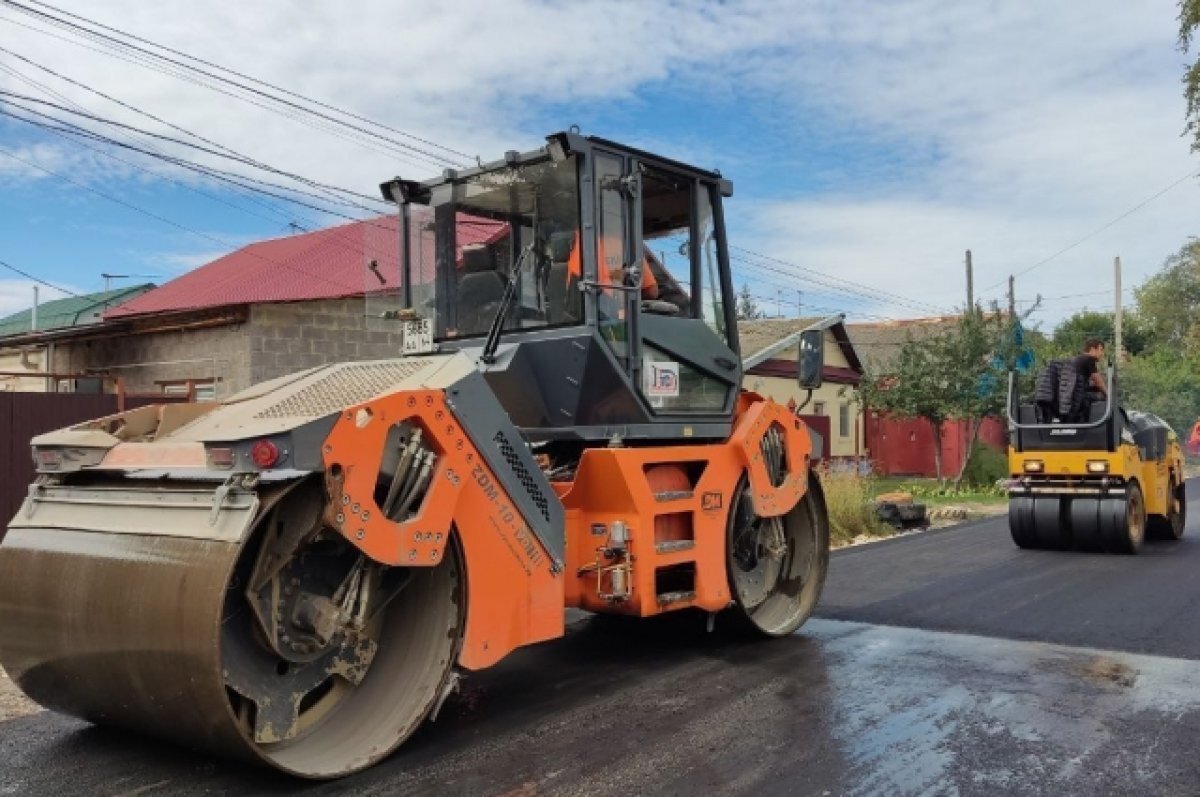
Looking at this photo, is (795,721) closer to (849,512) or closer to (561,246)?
(561,246)

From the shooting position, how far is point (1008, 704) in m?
5.18

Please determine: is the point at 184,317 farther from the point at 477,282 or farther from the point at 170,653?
the point at 170,653

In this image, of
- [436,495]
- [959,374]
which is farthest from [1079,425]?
[959,374]

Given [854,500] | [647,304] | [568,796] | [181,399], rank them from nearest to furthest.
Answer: [568,796], [647,304], [181,399], [854,500]

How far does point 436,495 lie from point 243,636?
36.0 inches

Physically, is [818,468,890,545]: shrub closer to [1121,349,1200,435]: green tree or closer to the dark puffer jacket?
the dark puffer jacket

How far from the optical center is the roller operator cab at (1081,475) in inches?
433

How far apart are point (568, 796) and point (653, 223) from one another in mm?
3512

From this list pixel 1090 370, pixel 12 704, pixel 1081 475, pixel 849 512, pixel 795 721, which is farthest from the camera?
pixel 849 512

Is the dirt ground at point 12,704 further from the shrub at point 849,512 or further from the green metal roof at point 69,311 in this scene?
the green metal roof at point 69,311

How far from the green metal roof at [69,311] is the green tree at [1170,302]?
4573 cm

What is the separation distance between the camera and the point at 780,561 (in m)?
6.93

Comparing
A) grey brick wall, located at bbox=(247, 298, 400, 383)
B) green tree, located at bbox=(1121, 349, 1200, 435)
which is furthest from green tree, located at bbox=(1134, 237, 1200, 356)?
grey brick wall, located at bbox=(247, 298, 400, 383)

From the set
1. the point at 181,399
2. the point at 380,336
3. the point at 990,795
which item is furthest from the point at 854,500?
the point at 990,795
